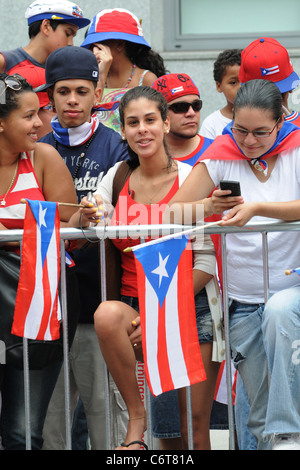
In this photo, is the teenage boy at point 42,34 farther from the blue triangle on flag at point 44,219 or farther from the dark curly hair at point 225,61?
the blue triangle on flag at point 44,219

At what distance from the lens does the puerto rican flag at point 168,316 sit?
3.96 metres

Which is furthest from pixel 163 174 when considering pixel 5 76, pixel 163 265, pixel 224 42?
pixel 224 42

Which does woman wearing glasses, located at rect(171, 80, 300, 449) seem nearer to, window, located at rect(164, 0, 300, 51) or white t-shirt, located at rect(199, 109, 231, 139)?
white t-shirt, located at rect(199, 109, 231, 139)

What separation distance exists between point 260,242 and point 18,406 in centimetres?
147

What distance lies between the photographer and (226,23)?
7977 mm

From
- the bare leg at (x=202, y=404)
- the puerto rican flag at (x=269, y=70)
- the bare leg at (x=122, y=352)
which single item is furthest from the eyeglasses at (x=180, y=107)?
the bare leg at (x=202, y=404)

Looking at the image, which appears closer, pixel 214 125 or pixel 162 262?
pixel 162 262

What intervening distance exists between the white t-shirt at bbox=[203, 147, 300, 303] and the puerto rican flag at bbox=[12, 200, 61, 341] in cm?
84

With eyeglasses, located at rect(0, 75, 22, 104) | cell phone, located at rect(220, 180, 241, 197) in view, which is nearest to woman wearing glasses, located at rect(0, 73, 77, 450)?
eyeglasses, located at rect(0, 75, 22, 104)

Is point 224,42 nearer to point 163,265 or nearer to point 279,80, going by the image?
point 279,80

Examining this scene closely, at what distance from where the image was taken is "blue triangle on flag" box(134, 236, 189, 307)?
3957 mm

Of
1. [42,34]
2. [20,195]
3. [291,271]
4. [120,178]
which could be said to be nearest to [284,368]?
[291,271]

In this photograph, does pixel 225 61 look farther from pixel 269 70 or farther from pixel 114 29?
pixel 269 70

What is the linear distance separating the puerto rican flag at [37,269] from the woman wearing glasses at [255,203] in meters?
0.62
